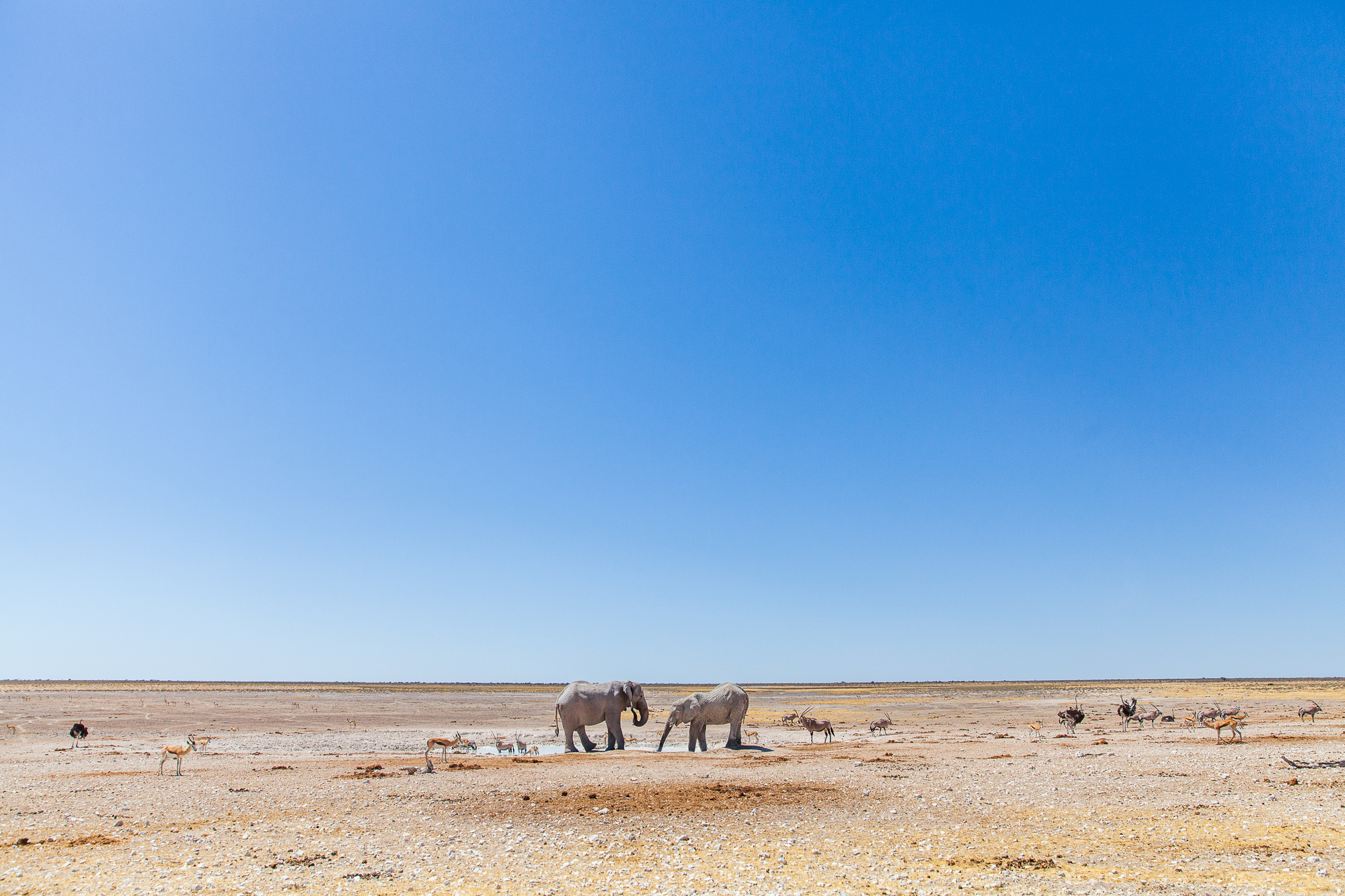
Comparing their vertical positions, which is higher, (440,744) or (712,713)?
(440,744)

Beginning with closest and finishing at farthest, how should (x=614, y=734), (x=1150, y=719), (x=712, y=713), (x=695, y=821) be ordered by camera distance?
(x=695, y=821)
(x=712, y=713)
(x=614, y=734)
(x=1150, y=719)

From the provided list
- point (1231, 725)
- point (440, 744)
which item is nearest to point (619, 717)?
point (440, 744)

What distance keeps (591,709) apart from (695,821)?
1633 cm

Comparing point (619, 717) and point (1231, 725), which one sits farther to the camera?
point (619, 717)

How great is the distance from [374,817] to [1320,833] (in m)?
16.8

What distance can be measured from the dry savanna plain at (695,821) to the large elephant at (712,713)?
170 cm

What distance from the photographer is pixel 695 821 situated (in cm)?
1462

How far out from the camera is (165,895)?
33.5 feet

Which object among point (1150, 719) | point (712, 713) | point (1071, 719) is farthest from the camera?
point (1150, 719)

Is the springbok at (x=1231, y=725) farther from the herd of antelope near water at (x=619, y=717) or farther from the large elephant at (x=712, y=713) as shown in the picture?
the large elephant at (x=712, y=713)

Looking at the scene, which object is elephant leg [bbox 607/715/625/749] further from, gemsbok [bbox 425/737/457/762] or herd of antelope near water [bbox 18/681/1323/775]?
gemsbok [bbox 425/737/457/762]

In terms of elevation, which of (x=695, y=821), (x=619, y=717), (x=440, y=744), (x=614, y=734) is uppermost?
(x=695, y=821)

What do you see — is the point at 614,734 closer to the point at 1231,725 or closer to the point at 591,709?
the point at 591,709

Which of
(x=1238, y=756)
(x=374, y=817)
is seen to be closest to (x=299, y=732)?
(x=374, y=817)
